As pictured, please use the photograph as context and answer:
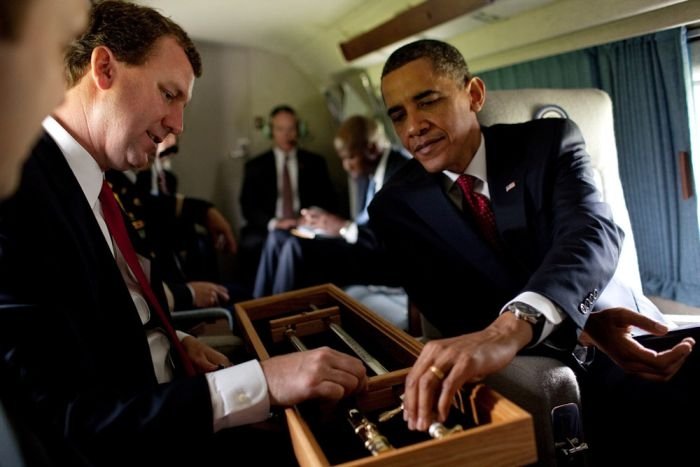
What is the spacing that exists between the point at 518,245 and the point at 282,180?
11.4ft

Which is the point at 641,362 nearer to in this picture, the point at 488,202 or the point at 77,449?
the point at 488,202

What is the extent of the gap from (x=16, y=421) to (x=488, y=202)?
1307 millimetres

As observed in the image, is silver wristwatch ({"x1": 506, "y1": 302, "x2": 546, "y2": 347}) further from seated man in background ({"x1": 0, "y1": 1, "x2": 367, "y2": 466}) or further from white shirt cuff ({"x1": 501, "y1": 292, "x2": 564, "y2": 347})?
seated man in background ({"x1": 0, "y1": 1, "x2": 367, "y2": 466})

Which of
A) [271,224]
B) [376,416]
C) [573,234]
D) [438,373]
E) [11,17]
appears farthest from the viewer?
[271,224]

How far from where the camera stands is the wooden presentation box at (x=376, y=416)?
2.50ft

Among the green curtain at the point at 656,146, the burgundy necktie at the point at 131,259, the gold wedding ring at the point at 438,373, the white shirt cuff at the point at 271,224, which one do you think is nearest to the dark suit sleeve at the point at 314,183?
the white shirt cuff at the point at 271,224

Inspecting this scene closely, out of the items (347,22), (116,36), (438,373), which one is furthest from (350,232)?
(438,373)

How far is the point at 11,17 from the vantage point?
0.45 meters

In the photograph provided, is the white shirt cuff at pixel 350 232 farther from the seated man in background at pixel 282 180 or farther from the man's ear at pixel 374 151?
the seated man in background at pixel 282 180

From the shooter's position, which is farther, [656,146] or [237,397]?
[656,146]

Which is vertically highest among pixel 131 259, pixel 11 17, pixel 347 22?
pixel 347 22

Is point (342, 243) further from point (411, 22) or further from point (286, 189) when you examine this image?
point (286, 189)

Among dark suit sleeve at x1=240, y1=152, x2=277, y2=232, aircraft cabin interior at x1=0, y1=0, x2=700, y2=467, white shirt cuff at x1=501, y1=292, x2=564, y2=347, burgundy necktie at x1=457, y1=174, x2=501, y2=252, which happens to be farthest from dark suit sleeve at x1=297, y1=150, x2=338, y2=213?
white shirt cuff at x1=501, y1=292, x2=564, y2=347

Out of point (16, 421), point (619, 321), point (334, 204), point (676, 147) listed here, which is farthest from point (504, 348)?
point (334, 204)
